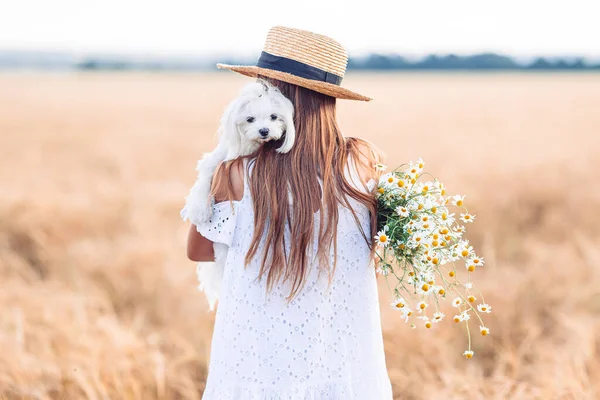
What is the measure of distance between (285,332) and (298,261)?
0.66ft

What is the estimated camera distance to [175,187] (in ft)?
21.9

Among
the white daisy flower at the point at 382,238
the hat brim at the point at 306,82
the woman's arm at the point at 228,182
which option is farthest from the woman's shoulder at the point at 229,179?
the white daisy flower at the point at 382,238

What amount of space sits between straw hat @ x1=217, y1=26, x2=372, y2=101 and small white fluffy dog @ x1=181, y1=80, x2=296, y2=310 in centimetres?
8

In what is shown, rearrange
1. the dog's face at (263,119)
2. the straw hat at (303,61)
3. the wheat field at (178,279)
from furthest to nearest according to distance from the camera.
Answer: the wheat field at (178,279)
the straw hat at (303,61)
the dog's face at (263,119)

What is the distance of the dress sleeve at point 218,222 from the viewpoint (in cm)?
189

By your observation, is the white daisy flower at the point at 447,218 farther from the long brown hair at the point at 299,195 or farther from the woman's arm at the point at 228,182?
the woman's arm at the point at 228,182

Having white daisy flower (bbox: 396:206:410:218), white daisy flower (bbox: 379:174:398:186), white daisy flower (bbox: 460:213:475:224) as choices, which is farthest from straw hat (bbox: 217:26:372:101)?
white daisy flower (bbox: 460:213:475:224)

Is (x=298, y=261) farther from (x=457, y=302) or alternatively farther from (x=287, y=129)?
(x=457, y=302)

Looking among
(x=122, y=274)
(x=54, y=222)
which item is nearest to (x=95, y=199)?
(x=54, y=222)

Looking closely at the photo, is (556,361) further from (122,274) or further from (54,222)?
(54,222)

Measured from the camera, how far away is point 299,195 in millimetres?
1848

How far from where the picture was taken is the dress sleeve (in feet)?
6.19

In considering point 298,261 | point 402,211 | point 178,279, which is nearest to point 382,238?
point 402,211

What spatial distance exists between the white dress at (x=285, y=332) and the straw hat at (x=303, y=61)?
0.33 meters
